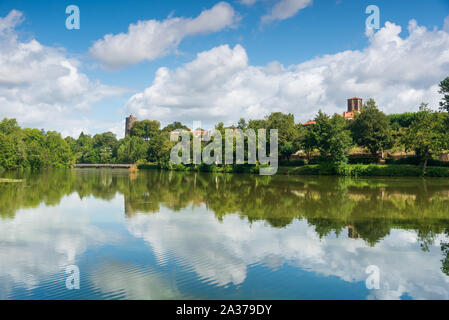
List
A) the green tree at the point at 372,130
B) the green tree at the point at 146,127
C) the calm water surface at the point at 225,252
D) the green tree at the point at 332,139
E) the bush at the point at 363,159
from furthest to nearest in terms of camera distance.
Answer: the green tree at the point at 146,127
the bush at the point at 363,159
the green tree at the point at 372,130
the green tree at the point at 332,139
the calm water surface at the point at 225,252

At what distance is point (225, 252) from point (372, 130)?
41.3m

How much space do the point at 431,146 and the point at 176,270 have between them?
36.4m

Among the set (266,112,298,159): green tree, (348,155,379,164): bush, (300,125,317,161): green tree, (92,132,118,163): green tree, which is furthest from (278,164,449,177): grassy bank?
(92,132,118,163): green tree

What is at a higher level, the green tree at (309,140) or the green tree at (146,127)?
the green tree at (146,127)

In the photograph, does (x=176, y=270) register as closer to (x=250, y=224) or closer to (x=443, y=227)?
(x=250, y=224)

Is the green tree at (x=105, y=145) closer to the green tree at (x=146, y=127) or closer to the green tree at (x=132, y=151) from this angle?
the green tree at (x=132, y=151)

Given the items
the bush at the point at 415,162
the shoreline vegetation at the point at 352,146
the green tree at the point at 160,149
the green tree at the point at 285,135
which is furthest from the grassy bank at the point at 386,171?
the green tree at the point at 160,149

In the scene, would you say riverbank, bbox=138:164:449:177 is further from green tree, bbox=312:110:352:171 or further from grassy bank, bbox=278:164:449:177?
green tree, bbox=312:110:352:171

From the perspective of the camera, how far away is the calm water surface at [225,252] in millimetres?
6438

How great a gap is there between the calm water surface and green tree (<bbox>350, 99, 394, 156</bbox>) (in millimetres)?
30682

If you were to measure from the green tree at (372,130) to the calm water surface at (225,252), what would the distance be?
30.7m
